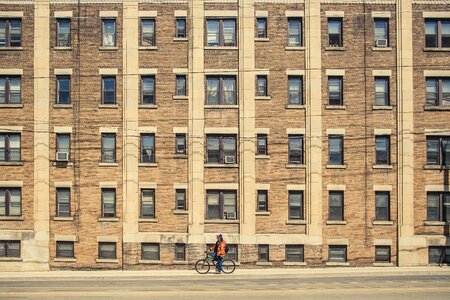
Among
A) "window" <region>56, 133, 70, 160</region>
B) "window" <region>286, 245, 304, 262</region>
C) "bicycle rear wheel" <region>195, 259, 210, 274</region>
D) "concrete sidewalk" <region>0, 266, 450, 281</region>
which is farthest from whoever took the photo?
"window" <region>56, 133, 70, 160</region>

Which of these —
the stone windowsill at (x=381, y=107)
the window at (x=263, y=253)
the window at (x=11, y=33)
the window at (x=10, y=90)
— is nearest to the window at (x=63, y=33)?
the window at (x=11, y=33)

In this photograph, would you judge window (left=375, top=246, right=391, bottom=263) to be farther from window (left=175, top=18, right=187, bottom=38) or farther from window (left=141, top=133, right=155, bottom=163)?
window (left=175, top=18, right=187, bottom=38)

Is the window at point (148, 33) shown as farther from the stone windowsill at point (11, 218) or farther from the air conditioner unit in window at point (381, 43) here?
the air conditioner unit in window at point (381, 43)

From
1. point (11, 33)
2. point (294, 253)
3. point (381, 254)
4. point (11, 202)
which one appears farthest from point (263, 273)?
point (11, 33)

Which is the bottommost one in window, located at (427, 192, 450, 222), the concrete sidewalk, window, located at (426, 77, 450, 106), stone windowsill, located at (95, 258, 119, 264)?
the concrete sidewalk

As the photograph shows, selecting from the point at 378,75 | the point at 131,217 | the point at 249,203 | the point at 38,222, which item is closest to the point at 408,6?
the point at 378,75

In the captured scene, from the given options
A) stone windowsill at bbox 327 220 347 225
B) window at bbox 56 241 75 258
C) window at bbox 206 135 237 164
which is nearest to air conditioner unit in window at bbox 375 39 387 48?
window at bbox 206 135 237 164

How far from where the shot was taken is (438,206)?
32281 mm

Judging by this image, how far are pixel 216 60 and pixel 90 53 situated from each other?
6.57 m

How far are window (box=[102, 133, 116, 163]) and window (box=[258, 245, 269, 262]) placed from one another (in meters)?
8.85

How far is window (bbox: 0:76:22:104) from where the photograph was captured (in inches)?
1280

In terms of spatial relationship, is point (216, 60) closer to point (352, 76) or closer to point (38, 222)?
point (352, 76)

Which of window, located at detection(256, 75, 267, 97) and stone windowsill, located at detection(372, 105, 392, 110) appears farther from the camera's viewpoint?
window, located at detection(256, 75, 267, 97)

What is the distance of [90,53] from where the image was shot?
107ft
